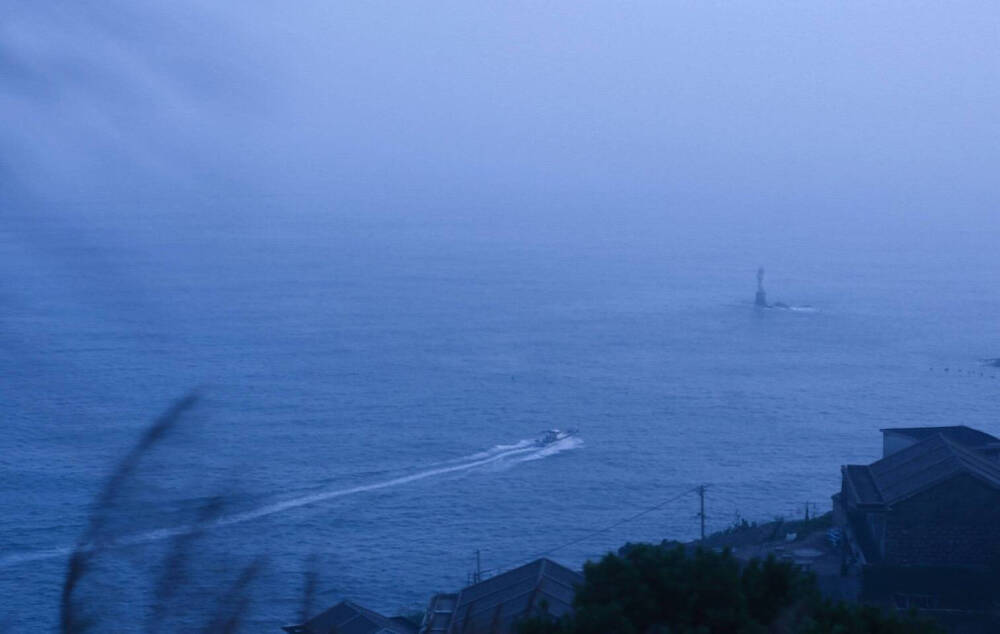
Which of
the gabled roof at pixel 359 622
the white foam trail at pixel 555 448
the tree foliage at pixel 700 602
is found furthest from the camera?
the white foam trail at pixel 555 448

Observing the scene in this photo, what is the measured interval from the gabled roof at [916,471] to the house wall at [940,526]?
7cm

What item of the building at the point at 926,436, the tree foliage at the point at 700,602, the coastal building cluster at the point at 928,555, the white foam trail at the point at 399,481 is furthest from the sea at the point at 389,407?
the coastal building cluster at the point at 928,555

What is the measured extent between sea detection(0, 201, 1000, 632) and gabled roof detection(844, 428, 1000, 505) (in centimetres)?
299

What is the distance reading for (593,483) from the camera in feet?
34.8

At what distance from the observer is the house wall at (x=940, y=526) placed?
Answer: 516 centimetres

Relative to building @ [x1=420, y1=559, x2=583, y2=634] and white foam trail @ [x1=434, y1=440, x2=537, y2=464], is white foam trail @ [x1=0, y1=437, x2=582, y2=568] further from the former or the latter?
building @ [x1=420, y1=559, x2=583, y2=634]

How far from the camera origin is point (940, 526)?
5.17m

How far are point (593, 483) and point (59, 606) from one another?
390 inches

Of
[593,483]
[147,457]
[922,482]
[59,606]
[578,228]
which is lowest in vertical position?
[593,483]

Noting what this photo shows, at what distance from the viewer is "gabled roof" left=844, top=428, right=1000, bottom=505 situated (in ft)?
17.0

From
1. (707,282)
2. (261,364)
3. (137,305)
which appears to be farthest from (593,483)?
(707,282)

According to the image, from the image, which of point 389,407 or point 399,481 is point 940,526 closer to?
point 399,481

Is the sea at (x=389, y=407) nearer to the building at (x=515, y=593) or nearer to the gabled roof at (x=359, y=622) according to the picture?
the gabled roof at (x=359, y=622)

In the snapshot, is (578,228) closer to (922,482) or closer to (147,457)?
(922,482)
